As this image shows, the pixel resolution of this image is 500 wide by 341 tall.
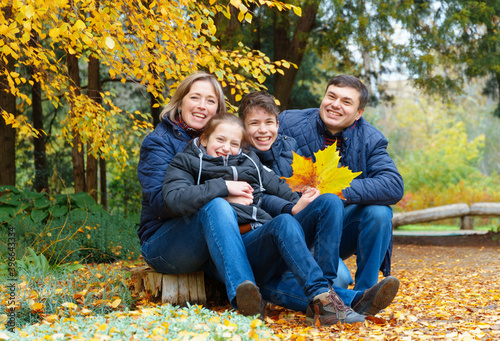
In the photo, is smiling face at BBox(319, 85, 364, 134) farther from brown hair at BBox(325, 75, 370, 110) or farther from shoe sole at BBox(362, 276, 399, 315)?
shoe sole at BBox(362, 276, 399, 315)

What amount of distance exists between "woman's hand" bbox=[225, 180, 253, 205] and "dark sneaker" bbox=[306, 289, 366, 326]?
0.58 metres

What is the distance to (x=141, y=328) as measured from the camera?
1958 millimetres

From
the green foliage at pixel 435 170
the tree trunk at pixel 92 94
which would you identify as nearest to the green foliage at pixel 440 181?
the green foliage at pixel 435 170

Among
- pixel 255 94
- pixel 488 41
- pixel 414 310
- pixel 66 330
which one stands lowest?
pixel 414 310

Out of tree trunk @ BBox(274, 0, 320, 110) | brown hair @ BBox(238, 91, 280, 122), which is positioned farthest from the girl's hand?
tree trunk @ BBox(274, 0, 320, 110)

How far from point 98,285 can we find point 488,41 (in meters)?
6.27

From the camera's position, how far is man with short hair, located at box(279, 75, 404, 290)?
2623 mm

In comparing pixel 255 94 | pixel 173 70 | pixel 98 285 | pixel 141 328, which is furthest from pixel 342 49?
pixel 141 328

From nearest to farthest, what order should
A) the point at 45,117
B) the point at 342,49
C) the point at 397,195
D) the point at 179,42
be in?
the point at 397,195, the point at 179,42, the point at 342,49, the point at 45,117

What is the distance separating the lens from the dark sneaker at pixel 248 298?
2172 millimetres

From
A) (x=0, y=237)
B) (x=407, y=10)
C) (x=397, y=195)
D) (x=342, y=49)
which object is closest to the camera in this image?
(x=397, y=195)

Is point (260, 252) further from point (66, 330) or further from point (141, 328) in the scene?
point (66, 330)

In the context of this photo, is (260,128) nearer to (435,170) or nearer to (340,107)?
(340,107)

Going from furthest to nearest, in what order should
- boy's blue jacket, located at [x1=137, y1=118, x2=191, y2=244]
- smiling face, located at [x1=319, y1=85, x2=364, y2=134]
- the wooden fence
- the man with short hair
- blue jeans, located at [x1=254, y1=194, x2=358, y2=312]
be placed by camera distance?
the wooden fence, smiling face, located at [x1=319, y1=85, x2=364, y2=134], the man with short hair, boy's blue jacket, located at [x1=137, y1=118, x2=191, y2=244], blue jeans, located at [x1=254, y1=194, x2=358, y2=312]
